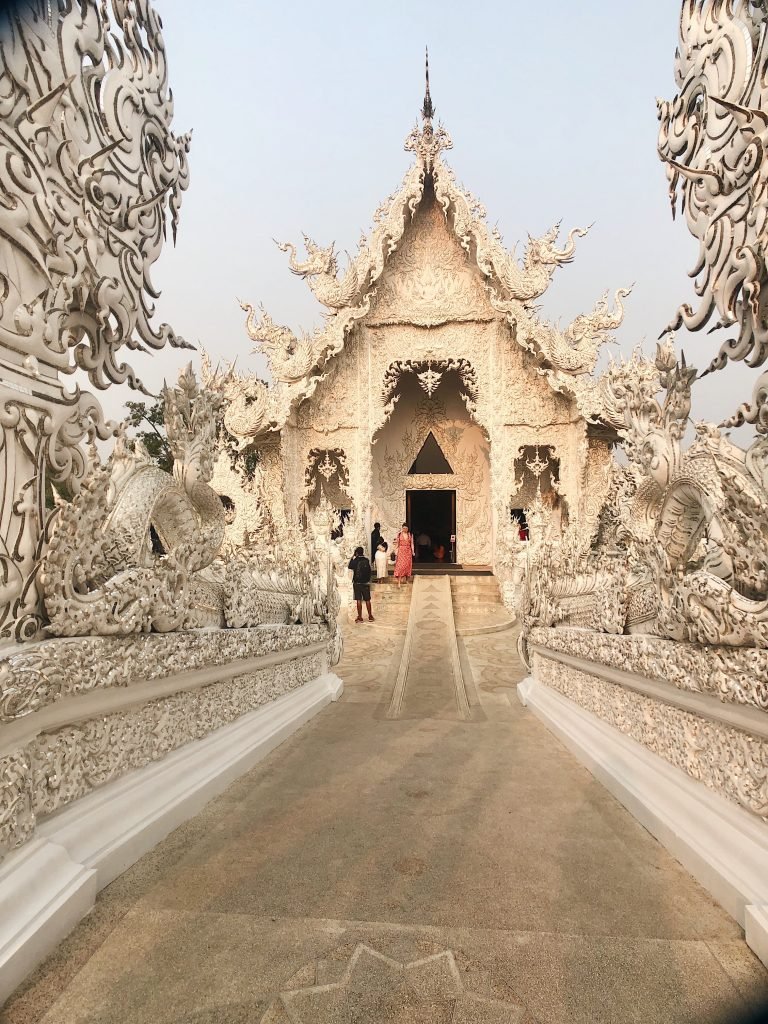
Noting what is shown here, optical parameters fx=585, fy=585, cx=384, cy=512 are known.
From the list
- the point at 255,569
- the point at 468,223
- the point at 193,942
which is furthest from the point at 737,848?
the point at 468,223

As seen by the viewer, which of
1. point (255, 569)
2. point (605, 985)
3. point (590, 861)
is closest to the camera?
point (605, 985)

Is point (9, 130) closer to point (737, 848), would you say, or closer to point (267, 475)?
point (737, 848)

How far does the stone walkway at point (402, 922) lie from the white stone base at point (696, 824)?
4cm

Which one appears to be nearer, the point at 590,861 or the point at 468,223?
the point at 590,861

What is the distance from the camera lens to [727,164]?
1.72m

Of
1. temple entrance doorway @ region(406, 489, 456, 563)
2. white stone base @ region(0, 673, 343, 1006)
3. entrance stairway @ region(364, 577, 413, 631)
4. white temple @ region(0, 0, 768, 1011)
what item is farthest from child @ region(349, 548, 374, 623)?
temple entrance doorway @ region(406, 489, 456, 563)

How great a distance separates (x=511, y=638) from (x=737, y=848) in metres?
6.02

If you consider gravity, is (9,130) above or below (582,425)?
below

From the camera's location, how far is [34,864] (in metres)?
1.14

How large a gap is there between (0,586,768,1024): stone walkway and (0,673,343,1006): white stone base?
0.14 ft

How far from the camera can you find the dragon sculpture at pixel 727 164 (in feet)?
5.14

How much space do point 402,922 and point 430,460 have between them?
470 inches

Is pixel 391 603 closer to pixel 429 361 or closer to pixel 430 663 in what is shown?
pixel 430 663

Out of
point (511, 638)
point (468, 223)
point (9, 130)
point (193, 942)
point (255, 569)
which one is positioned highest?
point (468, 223)
